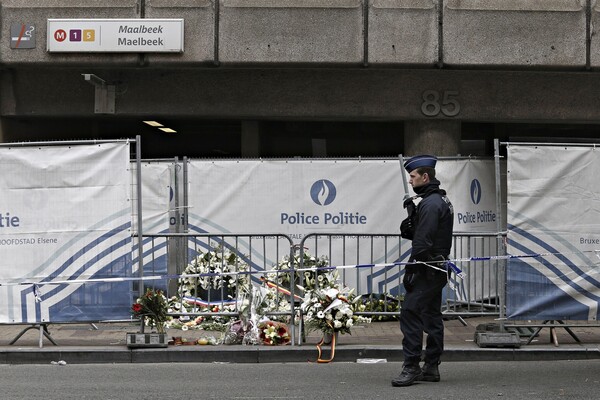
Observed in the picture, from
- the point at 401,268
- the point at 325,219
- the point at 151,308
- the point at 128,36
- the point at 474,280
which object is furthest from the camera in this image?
the point at 128,36

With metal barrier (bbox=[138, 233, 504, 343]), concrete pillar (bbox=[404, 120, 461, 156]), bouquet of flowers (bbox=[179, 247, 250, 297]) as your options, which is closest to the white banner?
metal barrier (bbox=[138, 233, 504, 343])

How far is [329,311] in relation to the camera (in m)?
10.8

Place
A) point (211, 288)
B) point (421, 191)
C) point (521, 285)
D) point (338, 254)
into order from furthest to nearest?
point (338, 254), point (211, 288), point (521, 285), point (421, 191)

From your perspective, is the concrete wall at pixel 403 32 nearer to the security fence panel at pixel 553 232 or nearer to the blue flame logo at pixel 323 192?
the blue flame logo at pixel 323 192

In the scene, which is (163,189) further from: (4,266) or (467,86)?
(467,86)

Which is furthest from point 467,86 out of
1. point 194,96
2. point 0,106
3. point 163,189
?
point 0,106

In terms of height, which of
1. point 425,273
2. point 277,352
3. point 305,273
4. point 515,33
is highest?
point 515,33

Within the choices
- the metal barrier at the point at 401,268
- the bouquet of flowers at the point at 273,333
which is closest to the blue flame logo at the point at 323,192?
the metal barrier at the point at 401,268

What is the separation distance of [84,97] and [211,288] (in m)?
6.74

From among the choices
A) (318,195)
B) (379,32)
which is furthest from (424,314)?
(379,32)

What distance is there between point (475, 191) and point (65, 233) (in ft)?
20.4

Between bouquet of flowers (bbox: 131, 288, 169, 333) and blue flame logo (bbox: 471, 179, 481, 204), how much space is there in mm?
5384

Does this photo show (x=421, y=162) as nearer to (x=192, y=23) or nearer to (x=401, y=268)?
(x=401, y=268)

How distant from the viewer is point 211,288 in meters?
12.4
